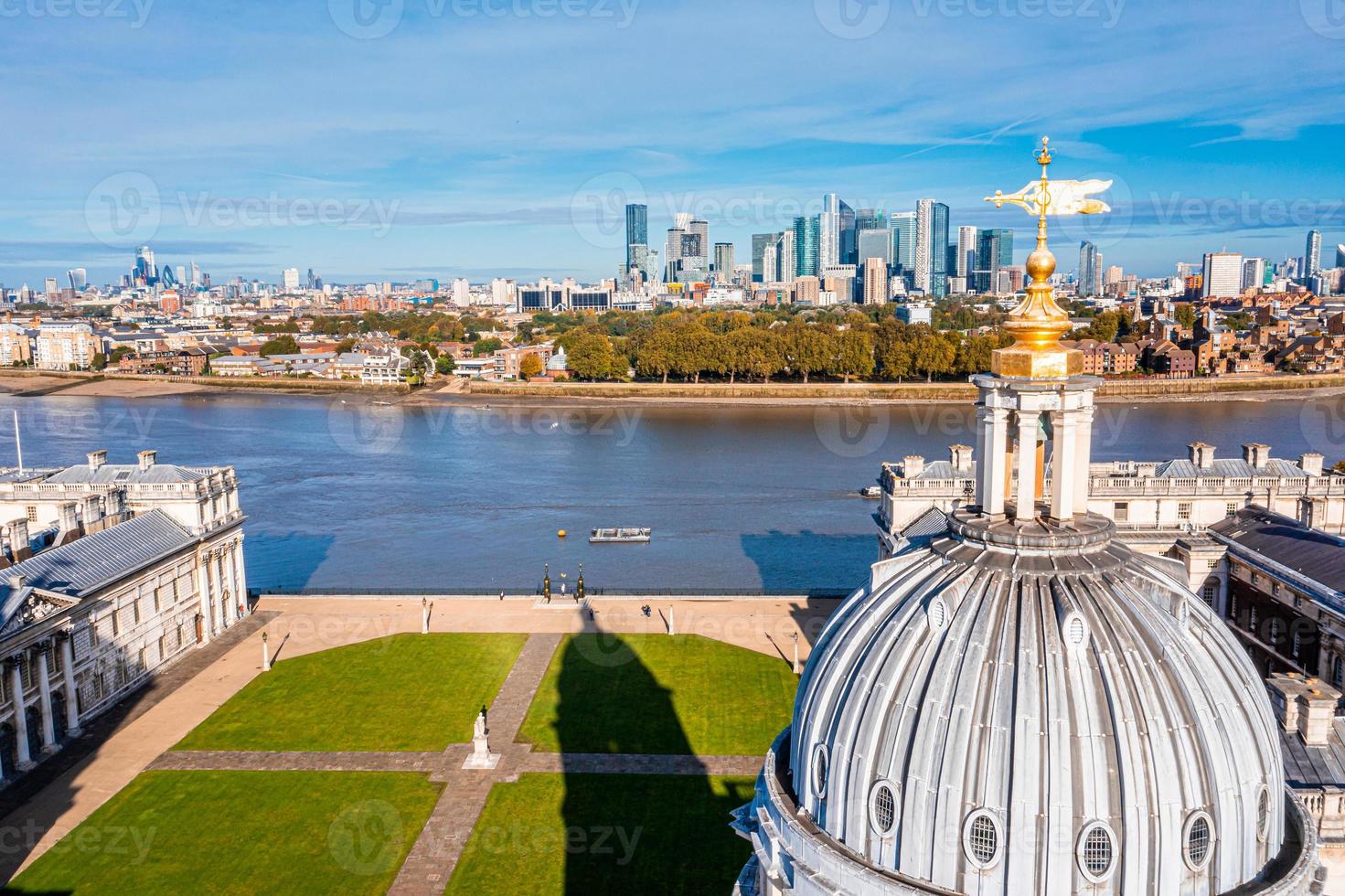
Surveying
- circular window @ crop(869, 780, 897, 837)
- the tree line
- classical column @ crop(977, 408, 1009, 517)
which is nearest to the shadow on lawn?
circular window @ crop(869, 780, 897, 837)

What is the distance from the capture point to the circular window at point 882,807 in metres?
10.4

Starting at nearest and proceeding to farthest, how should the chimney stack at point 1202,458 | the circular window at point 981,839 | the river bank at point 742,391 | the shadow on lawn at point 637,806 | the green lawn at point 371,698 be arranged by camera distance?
the circular window at point 981,839 < the shadow on lawn at point 637,806 < the green lawn at point 371,698 < the chimney stack at point 1202,458 < the river bank at point 742,391

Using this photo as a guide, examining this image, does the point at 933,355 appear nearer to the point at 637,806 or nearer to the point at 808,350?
the point at 808,350

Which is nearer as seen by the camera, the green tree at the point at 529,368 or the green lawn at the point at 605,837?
the green lawn at the point at 605,837

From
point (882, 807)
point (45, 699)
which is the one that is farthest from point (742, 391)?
point (882, 807)

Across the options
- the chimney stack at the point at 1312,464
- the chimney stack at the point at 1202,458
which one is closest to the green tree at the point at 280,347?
the chimney stack at the point at 1202,458

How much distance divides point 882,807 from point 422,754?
57.9 feet

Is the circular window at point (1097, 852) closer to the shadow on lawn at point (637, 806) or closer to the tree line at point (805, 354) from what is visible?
the shadow on lawn at point (637, 806)

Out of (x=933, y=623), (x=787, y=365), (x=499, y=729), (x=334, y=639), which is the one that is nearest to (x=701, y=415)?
(x=787, y=365)

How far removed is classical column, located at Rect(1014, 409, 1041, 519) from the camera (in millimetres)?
11391

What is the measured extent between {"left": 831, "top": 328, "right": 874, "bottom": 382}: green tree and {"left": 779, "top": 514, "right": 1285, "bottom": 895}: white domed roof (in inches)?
4076

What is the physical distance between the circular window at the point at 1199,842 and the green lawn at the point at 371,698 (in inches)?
772

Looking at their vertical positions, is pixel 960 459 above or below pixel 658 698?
above

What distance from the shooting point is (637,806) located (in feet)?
75.3
